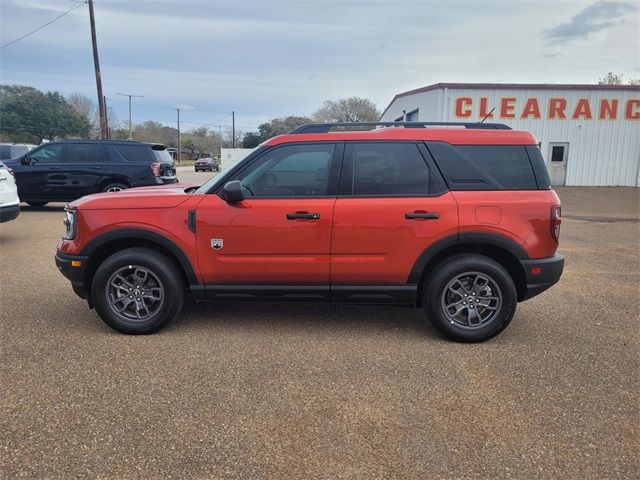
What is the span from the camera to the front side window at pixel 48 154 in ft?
38.6

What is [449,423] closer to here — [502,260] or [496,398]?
[496,398]

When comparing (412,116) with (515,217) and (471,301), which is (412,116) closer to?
(515,217)

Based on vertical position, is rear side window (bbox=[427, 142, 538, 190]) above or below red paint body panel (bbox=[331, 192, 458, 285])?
above

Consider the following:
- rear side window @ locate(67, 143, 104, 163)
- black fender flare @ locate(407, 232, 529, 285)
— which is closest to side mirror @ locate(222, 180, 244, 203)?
black fender flare @ locate(407, 232, 529, 285)

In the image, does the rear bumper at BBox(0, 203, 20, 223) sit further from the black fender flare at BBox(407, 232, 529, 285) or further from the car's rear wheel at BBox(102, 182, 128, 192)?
the black fender flare at BBox(407, 232, 529, 285)

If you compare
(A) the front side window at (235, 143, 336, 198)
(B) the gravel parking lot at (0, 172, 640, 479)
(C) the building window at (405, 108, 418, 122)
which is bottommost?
(B) the gravel parking lot at (0, 172, 640, 479)

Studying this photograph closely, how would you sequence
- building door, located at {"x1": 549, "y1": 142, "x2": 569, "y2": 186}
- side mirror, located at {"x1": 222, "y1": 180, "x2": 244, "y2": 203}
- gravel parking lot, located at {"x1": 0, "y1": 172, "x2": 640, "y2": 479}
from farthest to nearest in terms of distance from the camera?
building door, located at {"x1": 549, "y1": 142, "x2": 569, "y2": 186} → side mirror, located at {"x1": 222, "y1": 180, "x2": 244, "y2": 203} → gravel parking lot, located at {"x1": 0, "y1": 172, "x2": 640, "y2": 479}

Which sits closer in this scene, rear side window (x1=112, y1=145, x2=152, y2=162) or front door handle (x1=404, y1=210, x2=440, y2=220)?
front door handle (x1=404, y1=210, x2=440, y2=220)

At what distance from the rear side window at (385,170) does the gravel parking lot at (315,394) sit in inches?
49.8

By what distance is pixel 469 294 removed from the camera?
415 centimetres

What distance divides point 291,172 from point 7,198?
5.67 m

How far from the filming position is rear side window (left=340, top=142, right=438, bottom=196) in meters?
4.12

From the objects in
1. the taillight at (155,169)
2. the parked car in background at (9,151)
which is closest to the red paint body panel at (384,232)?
the taillight at (155,169)

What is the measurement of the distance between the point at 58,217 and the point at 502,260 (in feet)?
34.1
